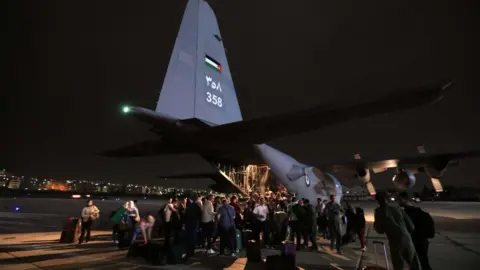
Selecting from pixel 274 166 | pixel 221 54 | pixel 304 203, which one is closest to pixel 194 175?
pixel 274 166

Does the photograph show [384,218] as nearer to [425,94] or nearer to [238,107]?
[425,94]

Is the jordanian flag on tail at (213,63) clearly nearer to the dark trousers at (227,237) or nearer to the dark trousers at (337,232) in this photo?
the dark trousers at (227,237)

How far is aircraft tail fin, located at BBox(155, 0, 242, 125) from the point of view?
997cm

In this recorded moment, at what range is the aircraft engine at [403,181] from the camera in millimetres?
16703

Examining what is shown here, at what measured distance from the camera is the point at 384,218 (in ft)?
16.1

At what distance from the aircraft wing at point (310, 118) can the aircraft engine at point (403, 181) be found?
35.5ft

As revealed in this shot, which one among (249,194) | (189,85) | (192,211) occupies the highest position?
(189,85)

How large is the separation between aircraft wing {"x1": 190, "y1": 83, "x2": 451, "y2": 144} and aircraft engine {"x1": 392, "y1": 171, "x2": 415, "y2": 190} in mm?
10815

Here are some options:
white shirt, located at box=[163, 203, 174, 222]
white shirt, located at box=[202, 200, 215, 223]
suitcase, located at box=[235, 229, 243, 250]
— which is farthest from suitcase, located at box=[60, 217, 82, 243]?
suitcase, located at box=[235, 229, 243, 250]

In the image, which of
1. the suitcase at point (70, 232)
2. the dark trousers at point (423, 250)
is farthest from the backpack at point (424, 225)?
the suitcase at point (70, 232)

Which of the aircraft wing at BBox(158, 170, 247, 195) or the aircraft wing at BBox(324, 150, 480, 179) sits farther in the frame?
the aircraft wing at BBox(324, 150, 480, 179)

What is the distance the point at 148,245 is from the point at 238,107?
315 inches

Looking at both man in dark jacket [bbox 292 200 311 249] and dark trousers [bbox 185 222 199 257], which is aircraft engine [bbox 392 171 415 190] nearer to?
man in dark jacket [bbox 292 200 311 249]

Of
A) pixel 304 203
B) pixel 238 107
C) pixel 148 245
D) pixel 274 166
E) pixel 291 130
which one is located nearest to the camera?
pixel 148 245
